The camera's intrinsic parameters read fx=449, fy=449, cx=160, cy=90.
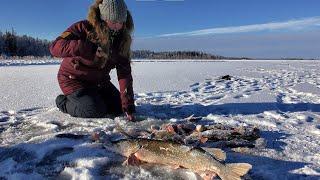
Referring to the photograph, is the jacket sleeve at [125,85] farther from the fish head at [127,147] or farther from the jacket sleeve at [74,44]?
the fish head at [127,147]

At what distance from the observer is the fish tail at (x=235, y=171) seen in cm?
296

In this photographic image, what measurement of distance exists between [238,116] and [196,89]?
11.0ft

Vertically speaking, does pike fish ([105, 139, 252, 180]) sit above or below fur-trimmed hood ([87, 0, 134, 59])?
below

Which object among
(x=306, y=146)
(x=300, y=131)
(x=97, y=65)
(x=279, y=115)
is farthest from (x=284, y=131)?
(x=97, y=65)

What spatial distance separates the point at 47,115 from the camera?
5.62 m

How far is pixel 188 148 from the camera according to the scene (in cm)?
336

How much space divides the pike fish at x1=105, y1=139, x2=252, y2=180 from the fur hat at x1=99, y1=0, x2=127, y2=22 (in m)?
2.10

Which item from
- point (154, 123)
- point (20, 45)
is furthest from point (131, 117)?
point (20, 45)

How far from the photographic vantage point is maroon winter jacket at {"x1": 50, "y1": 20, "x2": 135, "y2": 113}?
207 inches

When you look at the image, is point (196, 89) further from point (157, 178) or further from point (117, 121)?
point (157, 178)

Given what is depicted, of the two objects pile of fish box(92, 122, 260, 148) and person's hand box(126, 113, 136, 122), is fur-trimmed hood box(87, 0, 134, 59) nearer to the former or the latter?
person's hand box(126, 113, 136, 122)

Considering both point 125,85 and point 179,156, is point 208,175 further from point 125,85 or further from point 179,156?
point 125,85

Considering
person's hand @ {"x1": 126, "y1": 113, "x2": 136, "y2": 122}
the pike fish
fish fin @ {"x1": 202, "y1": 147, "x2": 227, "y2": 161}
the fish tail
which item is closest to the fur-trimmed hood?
person's hand @ {"x1": 126, "y1": 113, "x2": 136, "y2": 122}

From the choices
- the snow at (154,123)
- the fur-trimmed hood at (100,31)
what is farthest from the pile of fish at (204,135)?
the fur-trimmed hood at (100,31)
